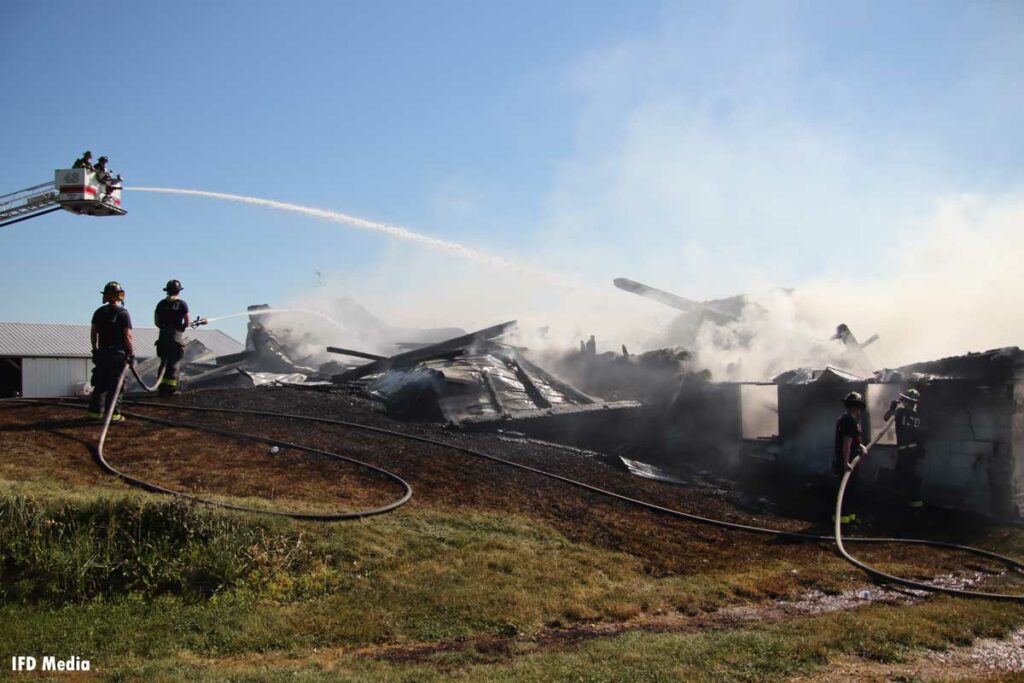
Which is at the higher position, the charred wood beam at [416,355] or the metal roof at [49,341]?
the metal roof at [49,341]

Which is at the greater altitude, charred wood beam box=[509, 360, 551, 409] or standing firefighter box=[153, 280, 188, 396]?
standing firefighter box=[153, 280, 188, 396]

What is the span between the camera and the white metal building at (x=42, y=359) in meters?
33.9

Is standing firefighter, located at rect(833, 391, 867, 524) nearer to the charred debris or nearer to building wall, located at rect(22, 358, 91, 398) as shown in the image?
the charred debris

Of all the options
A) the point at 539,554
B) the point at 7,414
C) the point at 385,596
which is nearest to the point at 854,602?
the point at 539,554

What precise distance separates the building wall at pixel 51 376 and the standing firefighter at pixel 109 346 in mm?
28783

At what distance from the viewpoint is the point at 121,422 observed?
988 cm

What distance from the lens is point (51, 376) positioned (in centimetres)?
3444

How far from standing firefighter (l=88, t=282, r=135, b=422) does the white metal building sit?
2481cm

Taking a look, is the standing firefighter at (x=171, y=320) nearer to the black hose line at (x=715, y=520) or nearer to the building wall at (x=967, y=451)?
the black hose line at (x=715, y=520)

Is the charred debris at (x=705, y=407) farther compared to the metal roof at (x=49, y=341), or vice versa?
the metal roof at (x=49, y=341)

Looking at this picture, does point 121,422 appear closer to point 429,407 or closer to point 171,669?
point 429,407

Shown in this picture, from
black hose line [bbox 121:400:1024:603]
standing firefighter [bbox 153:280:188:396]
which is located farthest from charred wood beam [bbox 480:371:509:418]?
standing firefighter [bbox 153:280:188:396]

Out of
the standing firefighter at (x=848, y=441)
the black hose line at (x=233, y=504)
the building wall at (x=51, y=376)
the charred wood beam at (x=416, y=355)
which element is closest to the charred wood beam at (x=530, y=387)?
the charred wood beam at (x=416, y=355)

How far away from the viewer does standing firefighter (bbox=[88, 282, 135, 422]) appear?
920cm
